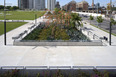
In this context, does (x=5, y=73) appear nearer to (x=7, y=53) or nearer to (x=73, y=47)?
(x=7, y=53)

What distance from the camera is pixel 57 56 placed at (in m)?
11.2

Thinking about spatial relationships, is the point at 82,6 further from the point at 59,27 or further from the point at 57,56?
the point at 57,56

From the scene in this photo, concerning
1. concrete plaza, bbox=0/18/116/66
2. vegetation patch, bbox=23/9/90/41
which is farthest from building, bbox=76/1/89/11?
concrete plaza, bbox=0/18/116/66

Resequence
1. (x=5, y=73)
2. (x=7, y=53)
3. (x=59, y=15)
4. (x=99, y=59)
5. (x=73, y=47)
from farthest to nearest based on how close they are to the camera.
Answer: (x=59, y=15)
(x=73, y=47)
(x=7, y=53)
(x=99, y=59)
(x=5, y=73)

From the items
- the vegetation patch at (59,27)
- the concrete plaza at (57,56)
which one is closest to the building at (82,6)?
the vegetation patch at (59,27)

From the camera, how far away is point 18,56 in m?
11.2

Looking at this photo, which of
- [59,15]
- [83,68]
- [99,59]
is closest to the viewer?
[83,68]

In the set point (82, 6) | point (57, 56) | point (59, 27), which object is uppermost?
point (82, 6)

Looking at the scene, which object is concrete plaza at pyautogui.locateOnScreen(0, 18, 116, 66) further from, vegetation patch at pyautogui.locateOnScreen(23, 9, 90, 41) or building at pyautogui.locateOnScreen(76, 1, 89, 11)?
building at pyautogui.locateOnScreen(76, 1, 89, 11)

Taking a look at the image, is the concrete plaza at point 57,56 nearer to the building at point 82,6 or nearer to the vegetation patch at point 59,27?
the vegetation patch at point 59,27

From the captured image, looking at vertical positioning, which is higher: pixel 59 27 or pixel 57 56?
pixel 59 27

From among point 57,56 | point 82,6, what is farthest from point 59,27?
point 82,6

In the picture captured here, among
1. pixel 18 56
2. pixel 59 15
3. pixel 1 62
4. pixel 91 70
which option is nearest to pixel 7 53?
pixel 18 56

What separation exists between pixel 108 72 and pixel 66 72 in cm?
184
